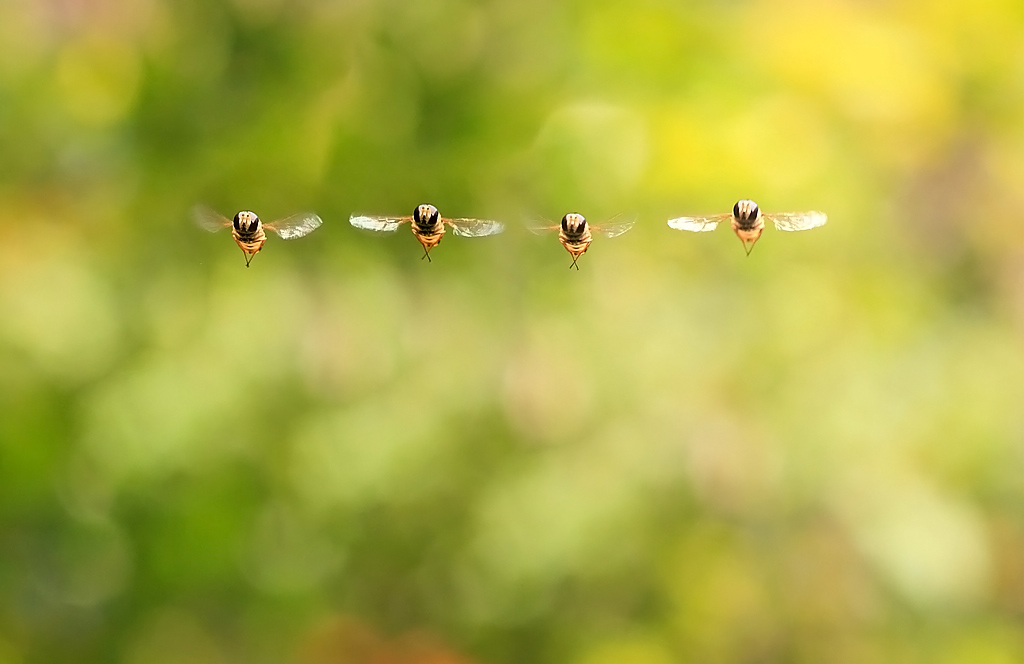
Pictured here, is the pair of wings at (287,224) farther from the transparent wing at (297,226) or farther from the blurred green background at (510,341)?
the blurred green background at (510,341)

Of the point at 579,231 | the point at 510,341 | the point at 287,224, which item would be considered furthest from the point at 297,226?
the point at 510,341

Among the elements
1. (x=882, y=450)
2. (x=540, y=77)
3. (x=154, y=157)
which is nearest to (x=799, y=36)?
(x=540, y=77)

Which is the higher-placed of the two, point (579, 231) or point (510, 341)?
point (510, 341)

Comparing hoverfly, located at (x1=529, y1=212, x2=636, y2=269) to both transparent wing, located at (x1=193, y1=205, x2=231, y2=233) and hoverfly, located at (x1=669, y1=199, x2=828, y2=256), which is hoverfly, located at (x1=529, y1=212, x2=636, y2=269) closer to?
hoverfly, located at (x1=669, y1=199, x2=828, y2=256)

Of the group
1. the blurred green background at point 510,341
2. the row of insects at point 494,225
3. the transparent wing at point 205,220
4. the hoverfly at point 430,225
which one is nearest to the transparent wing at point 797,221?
the row of insects at point 494,225

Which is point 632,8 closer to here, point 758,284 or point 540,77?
point 540,77

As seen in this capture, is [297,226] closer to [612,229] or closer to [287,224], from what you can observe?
[287,224]
